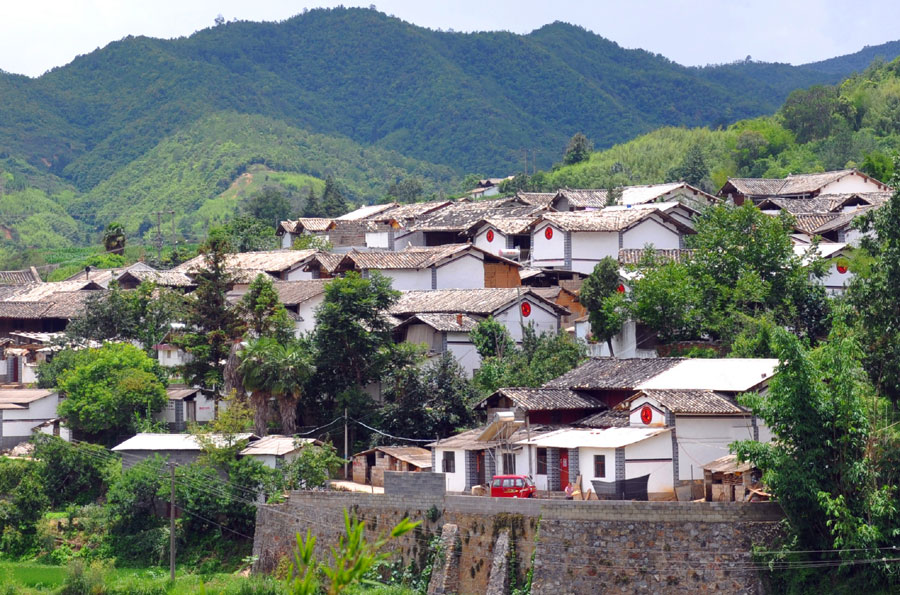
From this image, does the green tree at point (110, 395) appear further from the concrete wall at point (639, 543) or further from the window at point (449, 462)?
the concrete wall at point (639, 543)

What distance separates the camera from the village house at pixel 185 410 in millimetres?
37281

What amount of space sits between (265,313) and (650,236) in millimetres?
13157

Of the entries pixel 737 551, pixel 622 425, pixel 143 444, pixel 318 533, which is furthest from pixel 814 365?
pixel 143 444

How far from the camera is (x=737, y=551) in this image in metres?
22.3

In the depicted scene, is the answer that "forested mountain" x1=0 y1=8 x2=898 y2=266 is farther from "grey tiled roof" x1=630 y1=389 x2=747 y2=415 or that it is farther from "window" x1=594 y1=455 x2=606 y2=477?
"window" x1=594 y1=455 x2=606 y2=477

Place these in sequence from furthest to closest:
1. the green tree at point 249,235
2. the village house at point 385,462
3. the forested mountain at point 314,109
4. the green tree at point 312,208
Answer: the forested mountain at point 314,109, the green tree at point 312,208, the green tree at point 249,235, the village house at point 385,462

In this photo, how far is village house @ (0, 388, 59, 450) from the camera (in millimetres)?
38656

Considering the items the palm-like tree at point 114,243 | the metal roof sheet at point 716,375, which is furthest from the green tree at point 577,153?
the metal roof sheet at point 716,375

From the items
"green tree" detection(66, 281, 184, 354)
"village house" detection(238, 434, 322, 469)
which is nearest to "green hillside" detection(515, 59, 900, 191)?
"green tree" detection(66, 281, 184, 354)

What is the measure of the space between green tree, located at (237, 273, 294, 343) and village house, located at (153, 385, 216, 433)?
233 cm

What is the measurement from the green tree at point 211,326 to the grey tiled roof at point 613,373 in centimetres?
1008

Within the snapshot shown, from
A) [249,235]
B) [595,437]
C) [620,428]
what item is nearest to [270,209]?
[249,235]

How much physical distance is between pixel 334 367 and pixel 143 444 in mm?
5183

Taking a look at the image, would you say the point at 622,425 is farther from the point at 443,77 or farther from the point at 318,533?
the point at 443,77
